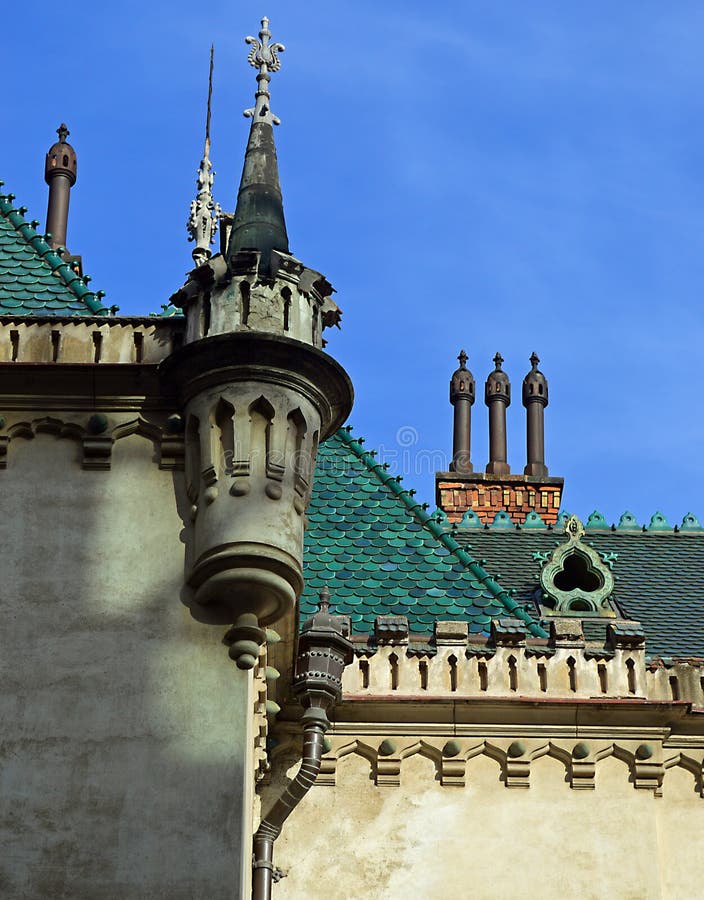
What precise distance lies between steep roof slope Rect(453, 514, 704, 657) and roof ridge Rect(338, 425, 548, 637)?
2.87 ft

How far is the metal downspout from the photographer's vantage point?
20.5 meters

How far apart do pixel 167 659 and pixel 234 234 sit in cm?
398

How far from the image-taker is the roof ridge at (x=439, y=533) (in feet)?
83.0

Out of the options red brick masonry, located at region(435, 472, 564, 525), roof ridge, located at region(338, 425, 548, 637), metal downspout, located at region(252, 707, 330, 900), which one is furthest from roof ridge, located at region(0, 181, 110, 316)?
red brick masonry, located at region(435, 472, 564, 525)

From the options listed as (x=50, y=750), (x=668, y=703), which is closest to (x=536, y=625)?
(x=668, y=703)

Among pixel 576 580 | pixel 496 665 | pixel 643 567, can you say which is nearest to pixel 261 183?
pixel 496 665

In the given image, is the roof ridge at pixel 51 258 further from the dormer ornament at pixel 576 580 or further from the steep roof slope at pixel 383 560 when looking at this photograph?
the dormer ornament at pixel 576 580

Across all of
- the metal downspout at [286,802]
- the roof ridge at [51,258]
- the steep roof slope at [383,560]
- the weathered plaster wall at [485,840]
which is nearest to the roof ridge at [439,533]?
the steep roof slope at [383,560]

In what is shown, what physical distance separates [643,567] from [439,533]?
20.8 feet

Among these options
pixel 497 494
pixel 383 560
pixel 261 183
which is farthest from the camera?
pixel 497 494

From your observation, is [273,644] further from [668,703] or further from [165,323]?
[668,703]

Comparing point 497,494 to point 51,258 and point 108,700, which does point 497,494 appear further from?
point 108,700

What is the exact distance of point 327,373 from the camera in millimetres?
18109

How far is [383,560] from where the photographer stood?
2602cm
